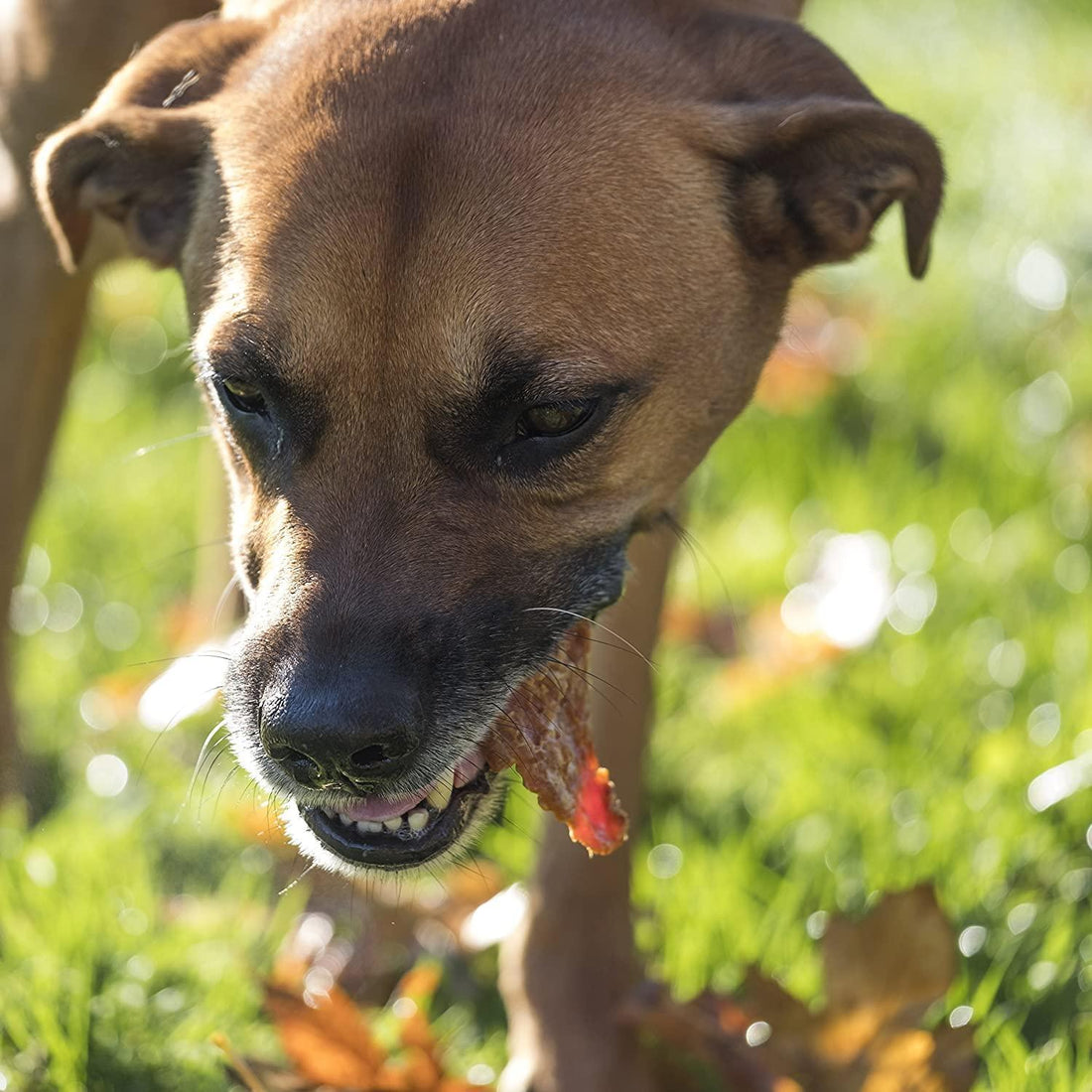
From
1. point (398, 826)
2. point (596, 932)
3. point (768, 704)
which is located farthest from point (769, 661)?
point (398, 826)

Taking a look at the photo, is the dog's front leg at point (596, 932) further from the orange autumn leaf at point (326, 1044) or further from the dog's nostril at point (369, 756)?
the dog's nostril at point (369, 756)

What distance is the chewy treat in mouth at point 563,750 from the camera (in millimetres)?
2807

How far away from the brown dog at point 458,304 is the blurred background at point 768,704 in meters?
0.47

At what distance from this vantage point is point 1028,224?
6.12m

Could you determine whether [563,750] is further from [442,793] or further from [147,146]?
[147,146]

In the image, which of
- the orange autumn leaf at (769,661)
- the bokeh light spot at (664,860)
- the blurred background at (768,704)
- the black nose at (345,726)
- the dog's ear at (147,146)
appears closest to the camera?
the black nose at (345,726)

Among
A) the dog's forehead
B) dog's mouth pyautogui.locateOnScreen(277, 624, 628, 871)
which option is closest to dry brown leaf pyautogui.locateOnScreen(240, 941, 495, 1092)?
dog's mouth pyautogui.locateOnScreen(277, 624, 628, 871)

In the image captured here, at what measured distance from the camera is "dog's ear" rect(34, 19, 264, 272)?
9.90 feet

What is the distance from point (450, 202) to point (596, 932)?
1.48 meters

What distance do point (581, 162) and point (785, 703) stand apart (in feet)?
6.07

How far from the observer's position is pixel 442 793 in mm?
2758

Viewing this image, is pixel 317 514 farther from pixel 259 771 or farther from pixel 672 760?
pixel 672 760

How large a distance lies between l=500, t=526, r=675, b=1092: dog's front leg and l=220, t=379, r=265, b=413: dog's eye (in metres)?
0.84

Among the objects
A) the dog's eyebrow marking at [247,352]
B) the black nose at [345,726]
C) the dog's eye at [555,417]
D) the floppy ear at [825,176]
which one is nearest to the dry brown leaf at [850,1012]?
the black nose at [345,726]
